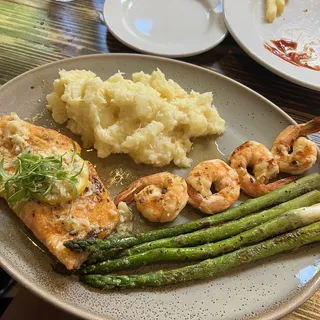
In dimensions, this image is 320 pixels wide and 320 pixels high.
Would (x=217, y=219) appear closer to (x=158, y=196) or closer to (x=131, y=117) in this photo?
(x=158, y=196)

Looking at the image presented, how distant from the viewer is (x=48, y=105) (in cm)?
350

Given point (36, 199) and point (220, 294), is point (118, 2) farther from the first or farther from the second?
point (220, 294)

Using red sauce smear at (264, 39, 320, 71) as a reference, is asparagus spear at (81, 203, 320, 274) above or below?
below

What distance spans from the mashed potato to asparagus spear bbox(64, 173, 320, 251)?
58 cm

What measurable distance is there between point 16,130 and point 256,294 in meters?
1.94

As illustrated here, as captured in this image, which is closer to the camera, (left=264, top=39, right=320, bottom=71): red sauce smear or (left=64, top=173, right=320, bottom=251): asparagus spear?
(left=64, top=173, right=320, bottom=251): asparagus spear

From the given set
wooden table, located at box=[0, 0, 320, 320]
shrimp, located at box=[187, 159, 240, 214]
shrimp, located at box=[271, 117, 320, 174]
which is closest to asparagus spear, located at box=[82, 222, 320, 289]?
shrimp, located at box=[187, 159, 240, 214]

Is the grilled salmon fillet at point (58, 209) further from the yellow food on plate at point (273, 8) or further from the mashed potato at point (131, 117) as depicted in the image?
the yellow food on plate at point (273, 8)

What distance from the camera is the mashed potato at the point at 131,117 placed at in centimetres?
324

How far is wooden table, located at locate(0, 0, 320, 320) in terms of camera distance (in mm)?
4113

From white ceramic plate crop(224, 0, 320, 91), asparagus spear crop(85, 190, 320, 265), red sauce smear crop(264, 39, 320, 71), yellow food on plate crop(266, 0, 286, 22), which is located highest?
yellow food on plate crop(266, 0, 286, 22)

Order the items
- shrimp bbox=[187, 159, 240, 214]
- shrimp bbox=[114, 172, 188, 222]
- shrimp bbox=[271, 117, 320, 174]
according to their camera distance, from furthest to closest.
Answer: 1. shrimp bbox=[271, 117, 320, 174]
2. shrimp bbox=[187, 159, 240, 214]
3. shrimp bbox=[114, 172, 188, 222]

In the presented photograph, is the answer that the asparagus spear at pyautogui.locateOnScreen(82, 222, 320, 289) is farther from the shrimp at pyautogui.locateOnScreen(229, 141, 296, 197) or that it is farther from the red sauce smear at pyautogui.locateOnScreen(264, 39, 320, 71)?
the red sauce smear at pyautogui.locateOnScreen(264, 39, 320, 71)

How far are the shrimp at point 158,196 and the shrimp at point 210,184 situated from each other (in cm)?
8
